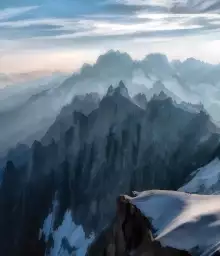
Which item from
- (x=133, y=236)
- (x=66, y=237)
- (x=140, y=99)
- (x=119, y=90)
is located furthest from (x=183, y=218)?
(x=140, y=99)

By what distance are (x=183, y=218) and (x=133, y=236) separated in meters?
4.09

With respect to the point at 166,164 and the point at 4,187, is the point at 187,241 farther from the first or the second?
the point at 4,187

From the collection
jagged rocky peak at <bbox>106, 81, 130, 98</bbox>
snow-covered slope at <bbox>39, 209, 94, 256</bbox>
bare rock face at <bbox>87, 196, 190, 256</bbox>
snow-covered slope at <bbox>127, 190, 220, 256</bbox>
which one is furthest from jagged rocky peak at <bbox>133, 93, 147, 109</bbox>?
snow-covered slope at <bbox>127, 190, 220, 256</bbox>

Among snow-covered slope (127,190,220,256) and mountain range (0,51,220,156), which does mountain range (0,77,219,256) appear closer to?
mountain range (0,51,220,156)

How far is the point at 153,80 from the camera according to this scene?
76562 millimetres

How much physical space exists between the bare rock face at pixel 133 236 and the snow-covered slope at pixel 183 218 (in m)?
0.26

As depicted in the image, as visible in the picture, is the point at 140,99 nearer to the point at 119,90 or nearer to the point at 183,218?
the point at 119,90

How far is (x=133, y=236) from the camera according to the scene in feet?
82.7

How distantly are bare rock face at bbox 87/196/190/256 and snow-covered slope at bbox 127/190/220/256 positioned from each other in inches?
10.3

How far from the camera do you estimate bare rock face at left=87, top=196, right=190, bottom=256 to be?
21.8 m

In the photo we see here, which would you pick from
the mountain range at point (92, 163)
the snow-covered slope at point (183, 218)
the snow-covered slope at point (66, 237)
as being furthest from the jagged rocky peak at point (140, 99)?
the snow-covered slope at point (183, 218)

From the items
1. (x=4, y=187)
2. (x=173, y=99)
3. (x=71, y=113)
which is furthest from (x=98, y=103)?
(x=4, y=187)

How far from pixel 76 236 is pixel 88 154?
1191 centimetres

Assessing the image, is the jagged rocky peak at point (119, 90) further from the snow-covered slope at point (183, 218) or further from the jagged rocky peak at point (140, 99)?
the snow-covered slope at point (183, 218)
